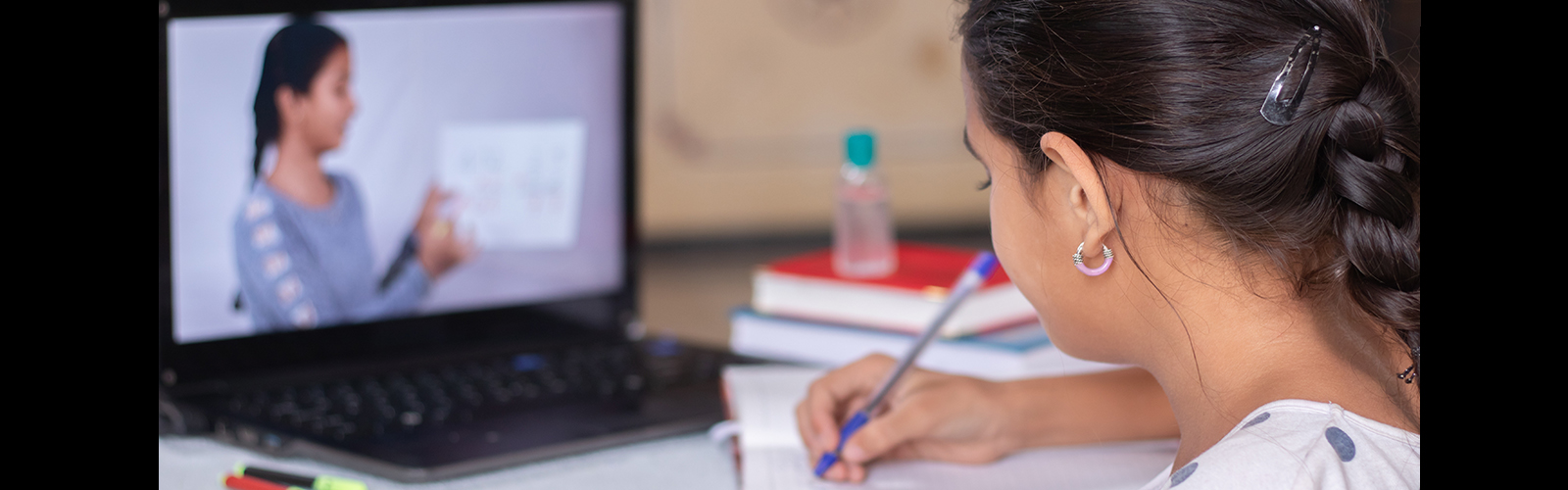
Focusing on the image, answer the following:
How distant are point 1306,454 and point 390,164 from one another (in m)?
0.64

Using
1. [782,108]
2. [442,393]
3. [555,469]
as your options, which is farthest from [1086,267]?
[782,108]

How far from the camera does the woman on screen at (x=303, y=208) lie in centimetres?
82

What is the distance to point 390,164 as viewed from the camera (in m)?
0.88

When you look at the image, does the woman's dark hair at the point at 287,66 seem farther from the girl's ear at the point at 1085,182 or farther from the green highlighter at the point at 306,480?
the girl's ear at the point at 1085,182

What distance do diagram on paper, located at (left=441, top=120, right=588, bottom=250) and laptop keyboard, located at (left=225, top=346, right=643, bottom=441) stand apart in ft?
0.32

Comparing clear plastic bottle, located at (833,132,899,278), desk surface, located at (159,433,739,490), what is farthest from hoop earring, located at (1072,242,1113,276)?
clear plastic bottle, located at (833,132,899,278)

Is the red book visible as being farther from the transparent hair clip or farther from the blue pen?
the transparent hair clip

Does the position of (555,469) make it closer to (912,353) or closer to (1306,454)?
(912,353)

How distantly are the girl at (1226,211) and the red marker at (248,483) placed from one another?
0.40 meters

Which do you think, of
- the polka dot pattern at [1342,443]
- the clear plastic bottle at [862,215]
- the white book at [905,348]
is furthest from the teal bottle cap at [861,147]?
the polka dot pattern at [1342,443]

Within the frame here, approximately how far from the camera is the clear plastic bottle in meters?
1.09
